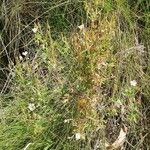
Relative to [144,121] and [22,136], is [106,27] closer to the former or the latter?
[144,121]

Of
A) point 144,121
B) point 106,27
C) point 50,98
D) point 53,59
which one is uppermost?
point 106,27

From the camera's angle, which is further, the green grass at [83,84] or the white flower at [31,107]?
the white flower at [31,107]

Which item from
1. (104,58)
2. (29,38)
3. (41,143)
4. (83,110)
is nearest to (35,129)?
(41,143)

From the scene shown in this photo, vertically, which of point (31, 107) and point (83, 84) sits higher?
A: point (83, 84)

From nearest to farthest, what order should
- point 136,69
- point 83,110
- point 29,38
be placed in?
point 83,110
point 136,69
point 29,38

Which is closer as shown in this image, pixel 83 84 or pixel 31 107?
pixel 83 84

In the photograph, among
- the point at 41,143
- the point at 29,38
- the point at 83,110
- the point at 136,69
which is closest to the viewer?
the point at 83,110

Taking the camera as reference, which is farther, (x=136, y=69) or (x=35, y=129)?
(x=136, y=69)

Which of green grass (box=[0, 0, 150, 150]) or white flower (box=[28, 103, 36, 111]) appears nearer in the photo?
green grass (box=[0, 0, 150, 150])
